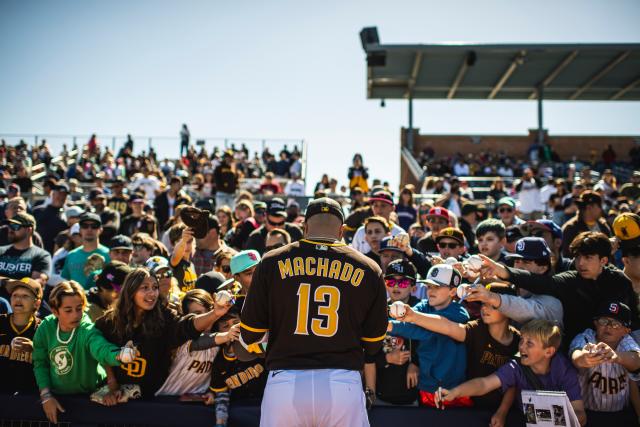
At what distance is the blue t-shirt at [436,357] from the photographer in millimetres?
4238

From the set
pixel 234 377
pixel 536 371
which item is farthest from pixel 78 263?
pixel 536 371

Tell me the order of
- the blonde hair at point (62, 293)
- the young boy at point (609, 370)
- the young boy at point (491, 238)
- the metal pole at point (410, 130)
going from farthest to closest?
the metal pole at point (410, 130) < the young boy at point (491, 238) < the blonde hair at point (62, 293) < the young boy at point (609, 370)

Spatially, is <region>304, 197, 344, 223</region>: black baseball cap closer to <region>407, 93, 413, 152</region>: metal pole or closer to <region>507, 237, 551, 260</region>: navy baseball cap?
<region>507, 237, 551, 260</region>: navy baseball cap

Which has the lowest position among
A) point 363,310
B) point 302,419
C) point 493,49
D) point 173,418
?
point 173,418

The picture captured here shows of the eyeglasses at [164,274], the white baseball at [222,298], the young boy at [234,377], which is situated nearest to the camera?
the white baseball at [222,298]

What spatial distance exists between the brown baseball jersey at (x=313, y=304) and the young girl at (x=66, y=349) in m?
1.75

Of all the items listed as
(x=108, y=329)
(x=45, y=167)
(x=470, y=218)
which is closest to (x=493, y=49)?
(x=470, y=218)

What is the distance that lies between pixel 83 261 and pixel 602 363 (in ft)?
19.1

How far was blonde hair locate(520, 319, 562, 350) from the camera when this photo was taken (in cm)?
396

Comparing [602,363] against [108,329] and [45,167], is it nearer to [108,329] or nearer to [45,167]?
[108,329]

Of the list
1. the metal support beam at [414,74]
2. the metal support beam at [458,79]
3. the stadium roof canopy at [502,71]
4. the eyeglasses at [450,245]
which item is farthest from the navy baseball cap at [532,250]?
the metal support beam at [458,79]

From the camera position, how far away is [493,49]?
22.2 metres

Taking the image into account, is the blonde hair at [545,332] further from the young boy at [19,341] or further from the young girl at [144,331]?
the young boy at [19,341]

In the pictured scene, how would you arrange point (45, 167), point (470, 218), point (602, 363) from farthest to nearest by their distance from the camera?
point (45, 167), point (470, 218), point (602, 363)
